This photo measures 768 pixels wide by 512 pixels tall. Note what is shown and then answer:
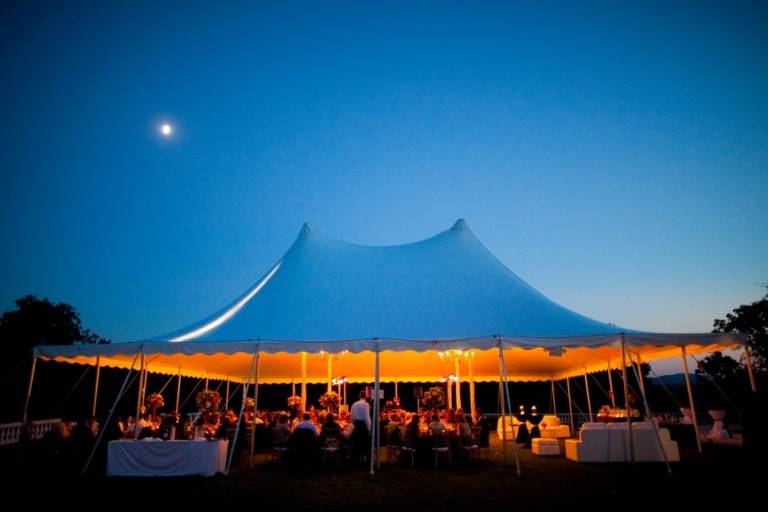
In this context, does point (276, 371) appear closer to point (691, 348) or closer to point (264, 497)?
point (264, 497)

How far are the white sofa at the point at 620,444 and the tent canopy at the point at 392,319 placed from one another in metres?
1.50

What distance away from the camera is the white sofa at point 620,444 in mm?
9336

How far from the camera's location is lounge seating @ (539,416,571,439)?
563 inches

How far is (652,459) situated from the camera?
9297 millimetres

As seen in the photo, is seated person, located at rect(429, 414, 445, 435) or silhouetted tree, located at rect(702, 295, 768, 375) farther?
silhouetted tree, located at rect(702, 295, 768, 375)

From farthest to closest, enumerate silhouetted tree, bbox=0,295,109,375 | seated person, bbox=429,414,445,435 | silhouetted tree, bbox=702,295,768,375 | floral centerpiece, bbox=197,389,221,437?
silhouetted tree, bbox=0,295,109,375 < silhouetted tree, bbox=702,295,768,375 < seated person, bbox=429,414,445,435 < floral centerpiece, bbox=197,389,221,437

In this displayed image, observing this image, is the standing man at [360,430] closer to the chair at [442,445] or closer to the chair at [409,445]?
the chair at [409,445]

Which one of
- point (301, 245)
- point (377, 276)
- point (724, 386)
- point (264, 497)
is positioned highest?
point (301, 245)

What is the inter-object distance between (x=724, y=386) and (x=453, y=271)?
19531mm

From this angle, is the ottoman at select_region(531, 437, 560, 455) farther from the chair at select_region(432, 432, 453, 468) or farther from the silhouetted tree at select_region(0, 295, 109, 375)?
the silhouetted tree at select_region(0, 295, 109, 375)

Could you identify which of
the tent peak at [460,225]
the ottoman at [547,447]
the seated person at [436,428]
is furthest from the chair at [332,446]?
the tent peak at [460,225]

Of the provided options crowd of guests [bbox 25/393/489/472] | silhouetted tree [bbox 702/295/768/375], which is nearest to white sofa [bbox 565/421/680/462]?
crowd of guests [bbox 25/393/489/472]

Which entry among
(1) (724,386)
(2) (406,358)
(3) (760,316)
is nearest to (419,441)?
(2) (406,358)

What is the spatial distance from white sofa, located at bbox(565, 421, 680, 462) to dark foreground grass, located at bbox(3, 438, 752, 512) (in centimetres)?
30
